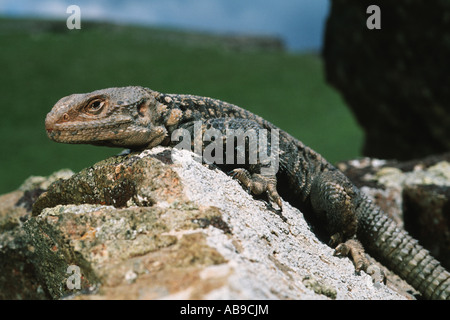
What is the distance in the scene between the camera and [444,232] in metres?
6.11

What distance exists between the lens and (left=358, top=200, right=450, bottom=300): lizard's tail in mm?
5059

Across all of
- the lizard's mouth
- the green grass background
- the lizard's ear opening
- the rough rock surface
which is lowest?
the green grass background

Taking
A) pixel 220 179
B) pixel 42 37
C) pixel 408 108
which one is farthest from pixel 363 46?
pixel 42 37

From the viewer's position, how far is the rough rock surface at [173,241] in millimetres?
2727

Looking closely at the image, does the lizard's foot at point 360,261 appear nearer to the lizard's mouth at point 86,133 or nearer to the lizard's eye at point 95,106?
the lizard's mouth at point 86,133

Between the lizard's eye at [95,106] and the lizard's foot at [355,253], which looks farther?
the lizard's foot at [355,253]

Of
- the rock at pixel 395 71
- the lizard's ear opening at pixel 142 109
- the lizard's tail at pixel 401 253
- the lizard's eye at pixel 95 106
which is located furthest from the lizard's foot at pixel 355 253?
the rock at pixel 395 71

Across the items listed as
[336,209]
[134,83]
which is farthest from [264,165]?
[134,83]

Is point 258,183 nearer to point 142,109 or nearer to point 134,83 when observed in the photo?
point 142,109

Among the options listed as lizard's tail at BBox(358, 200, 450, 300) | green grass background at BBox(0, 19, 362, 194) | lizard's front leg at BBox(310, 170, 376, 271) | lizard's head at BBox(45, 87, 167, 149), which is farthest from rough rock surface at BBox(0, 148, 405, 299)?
green grass background at BBox(0, 19, 362, 194)

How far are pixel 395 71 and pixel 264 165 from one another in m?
9.54

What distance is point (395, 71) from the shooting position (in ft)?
41.8

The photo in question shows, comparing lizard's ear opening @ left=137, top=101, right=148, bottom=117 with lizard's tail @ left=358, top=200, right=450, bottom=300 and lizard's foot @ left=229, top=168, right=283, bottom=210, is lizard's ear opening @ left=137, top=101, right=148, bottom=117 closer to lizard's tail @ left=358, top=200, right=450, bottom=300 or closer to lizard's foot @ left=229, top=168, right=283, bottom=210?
lizard's foot @ left=229, top=168, right=283, bottom=210
